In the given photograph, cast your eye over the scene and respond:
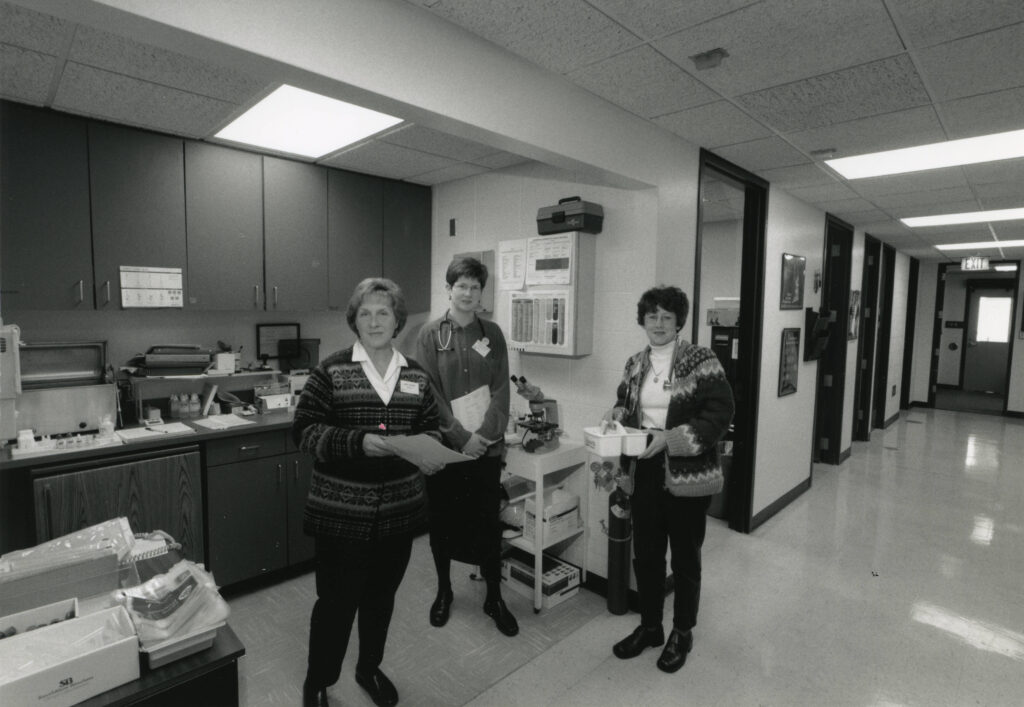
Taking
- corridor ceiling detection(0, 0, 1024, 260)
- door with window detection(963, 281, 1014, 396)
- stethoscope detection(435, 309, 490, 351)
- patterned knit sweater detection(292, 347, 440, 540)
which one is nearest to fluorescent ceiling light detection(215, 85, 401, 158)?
corridor ceiling detection(0, 0, 1024, 260)

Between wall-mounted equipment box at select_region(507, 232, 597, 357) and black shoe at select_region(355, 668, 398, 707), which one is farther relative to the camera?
wall-mounted equipment box at select_region(507, 232, 597, 357)

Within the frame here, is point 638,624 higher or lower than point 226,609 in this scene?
lower

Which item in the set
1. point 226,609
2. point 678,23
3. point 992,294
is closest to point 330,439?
point 226,609

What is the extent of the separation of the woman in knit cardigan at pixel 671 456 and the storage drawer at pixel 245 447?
1786 mm

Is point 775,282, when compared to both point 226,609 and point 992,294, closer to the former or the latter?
point 226,609

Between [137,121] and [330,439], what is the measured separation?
1998 mm

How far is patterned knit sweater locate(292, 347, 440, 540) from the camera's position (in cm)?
179

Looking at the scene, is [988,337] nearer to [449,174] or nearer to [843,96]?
Answer: [843,96]

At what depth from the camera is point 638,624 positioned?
274 centimetres

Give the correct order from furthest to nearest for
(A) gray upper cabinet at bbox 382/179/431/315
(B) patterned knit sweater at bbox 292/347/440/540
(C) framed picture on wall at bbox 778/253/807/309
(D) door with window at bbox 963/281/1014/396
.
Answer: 1. (D) door with window at bbox 963/281/1014/396
2. (C) framed picture on wall at bbox 778/253/807/309
3. (A) gray upper cabinet at bbox 382/179/431/315
4. (B) patterned knit sweater at bbox 292/347/440/540

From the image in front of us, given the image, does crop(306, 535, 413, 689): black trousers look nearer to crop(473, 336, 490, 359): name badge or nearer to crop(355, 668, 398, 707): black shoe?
crop(355, 668, 398, 707): black shoe

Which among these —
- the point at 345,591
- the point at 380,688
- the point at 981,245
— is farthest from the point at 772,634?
the point at 981,245

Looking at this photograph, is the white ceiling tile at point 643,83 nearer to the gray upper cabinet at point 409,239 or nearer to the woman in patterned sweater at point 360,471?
the woman in patterned sweater at point 360,471

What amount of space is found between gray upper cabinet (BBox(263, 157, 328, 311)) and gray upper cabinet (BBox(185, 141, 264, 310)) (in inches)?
2.3
